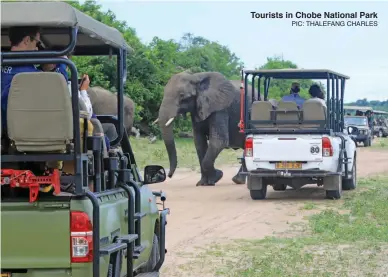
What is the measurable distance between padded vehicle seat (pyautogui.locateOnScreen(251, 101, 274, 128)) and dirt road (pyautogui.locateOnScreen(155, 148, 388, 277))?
1.39 meters

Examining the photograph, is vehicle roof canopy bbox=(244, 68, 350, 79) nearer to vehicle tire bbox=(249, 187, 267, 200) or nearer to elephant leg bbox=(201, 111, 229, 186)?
vehicle tire bbox=(249, 187, 267, 200)

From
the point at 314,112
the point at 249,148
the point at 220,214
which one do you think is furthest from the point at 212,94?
the point at 220,214

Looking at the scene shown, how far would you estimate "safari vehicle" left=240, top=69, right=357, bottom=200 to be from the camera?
15.7 meters

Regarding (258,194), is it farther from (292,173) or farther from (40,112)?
(40,112)

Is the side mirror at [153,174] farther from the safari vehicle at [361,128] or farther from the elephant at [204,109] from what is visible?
the safari vehicle at [361,128]

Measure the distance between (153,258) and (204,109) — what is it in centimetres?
1273

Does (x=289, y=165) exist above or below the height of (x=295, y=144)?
below

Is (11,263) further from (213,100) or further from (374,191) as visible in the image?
(213,100)

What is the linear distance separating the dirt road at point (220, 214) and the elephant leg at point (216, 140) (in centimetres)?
Answer: 39

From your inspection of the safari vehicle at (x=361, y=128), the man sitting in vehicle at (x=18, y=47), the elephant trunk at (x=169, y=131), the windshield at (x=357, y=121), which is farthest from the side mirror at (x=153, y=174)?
the windshield at (x=357, y=121)

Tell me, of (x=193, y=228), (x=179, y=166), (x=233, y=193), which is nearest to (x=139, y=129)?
(x=179, y=166)

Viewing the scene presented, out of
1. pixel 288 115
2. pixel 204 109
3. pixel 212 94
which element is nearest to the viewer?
pixel 288 115

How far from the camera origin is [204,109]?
20453 millimetres

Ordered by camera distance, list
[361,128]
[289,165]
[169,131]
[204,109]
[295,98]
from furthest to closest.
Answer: [361,128]
[204,109]
[169,131]
[295,98]
[289,165]
